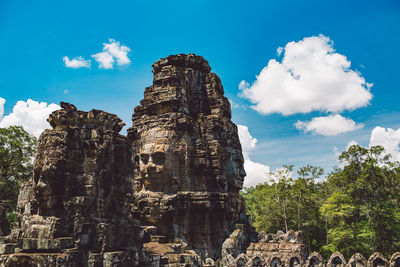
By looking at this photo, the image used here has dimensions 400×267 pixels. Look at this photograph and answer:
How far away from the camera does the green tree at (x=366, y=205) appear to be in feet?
74.4

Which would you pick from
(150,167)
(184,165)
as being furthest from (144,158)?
(184,165)

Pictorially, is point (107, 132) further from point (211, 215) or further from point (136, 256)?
point (211, 215)

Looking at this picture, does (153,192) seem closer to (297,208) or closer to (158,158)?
(158,158)

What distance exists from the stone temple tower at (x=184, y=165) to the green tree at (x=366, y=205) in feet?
33.2

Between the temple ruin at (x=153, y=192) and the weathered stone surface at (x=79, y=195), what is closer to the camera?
the weathered stone surface at (x=79, y=195)

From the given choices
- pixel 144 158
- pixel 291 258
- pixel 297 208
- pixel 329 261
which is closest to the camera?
pixel 329 261

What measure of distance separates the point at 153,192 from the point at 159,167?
1.38 meters

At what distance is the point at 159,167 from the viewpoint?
16969 millimetres

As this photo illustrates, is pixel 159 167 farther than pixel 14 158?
No

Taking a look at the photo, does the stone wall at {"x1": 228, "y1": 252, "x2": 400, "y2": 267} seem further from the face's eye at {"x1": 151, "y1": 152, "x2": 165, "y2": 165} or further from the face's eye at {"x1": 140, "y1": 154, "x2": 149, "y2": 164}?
the face's eye at {"x1": 140, "y1": 154, "x2": 149, "y2": 164}

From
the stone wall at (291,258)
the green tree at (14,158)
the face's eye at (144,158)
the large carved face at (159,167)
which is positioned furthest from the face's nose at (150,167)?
the green tree at (14,158)

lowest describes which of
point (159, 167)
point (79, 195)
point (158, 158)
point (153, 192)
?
point (79, 195)

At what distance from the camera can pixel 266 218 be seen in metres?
34.0

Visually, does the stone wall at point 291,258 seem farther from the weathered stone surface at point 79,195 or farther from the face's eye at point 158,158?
the face's eye at point 158,158
